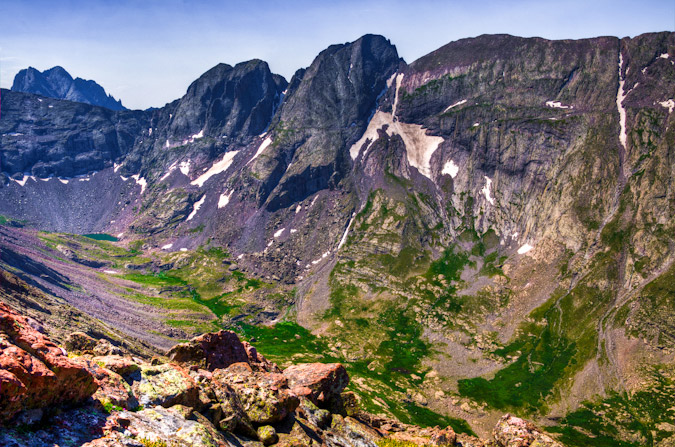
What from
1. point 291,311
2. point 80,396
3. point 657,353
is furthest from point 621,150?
point 80,396

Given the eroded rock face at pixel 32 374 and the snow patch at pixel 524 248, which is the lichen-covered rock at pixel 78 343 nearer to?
the eroded rock face at pixel 32 374

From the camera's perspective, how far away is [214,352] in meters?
38.7

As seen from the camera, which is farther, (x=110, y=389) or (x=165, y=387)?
(x=165, y=387)

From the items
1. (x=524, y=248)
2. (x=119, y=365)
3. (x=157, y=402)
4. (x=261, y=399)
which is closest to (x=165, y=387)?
(x=157, y=402)

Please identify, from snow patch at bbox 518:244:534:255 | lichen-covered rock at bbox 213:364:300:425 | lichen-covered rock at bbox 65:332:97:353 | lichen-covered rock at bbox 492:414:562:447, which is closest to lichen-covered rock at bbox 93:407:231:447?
lichen-covered rock at bbox 213:364:300:425

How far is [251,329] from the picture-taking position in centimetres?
17688

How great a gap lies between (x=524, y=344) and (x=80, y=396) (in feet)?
552

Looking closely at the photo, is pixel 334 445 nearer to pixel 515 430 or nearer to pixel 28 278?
pixel 515 430

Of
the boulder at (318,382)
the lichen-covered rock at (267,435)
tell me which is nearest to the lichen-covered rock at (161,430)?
the lichen-covered rock at (267,435)

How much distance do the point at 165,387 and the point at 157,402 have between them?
3.56 ft

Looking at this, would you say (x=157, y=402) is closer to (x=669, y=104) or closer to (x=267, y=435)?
(x=267, y=435)

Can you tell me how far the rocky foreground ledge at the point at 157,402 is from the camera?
1435 cm

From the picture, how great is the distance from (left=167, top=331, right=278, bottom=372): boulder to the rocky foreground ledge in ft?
0.39

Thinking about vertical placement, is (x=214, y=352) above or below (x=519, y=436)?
above
